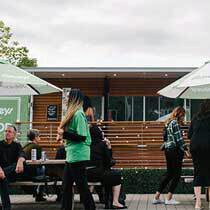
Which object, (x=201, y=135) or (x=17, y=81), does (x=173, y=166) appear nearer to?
(x=201, y=135)

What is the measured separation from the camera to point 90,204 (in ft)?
21.7

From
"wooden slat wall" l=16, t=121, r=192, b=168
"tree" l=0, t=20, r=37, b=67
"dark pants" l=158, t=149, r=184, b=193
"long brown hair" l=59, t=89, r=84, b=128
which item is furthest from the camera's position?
"tree" l=0, t=20, r=37, b=67

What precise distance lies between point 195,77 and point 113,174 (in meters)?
2.19

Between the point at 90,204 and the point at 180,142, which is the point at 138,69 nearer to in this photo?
the point at 180,142

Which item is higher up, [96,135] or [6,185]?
[96,135]

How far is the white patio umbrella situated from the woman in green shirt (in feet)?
8.07

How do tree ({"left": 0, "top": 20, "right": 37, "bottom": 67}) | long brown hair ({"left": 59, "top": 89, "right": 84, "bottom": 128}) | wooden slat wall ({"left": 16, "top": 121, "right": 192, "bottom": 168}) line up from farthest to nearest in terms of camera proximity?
tree ({"left": 0, "top": 20, "right": 37, "bottom": 67})
wooden slat wall ({"left": 16, "top": 121, "right": 192, "bottom": 168})
long brown hair ({"left": 59, "top": 89, "right": 84, "bottom": 128})

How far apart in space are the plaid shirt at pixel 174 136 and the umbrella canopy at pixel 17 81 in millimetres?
2420

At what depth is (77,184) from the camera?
6.68m

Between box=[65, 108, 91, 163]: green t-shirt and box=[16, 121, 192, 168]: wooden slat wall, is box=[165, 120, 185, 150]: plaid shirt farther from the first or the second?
box=[16, 121, 192, 168]: wooden slat wall

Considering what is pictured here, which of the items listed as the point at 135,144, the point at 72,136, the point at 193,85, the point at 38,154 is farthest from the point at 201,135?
the point at 135,144

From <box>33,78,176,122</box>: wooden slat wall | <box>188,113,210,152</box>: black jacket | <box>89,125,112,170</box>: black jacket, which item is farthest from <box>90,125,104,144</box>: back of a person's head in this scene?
<box>33,78,176,122</box>: wooden slat wall

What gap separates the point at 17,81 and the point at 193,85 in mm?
2896

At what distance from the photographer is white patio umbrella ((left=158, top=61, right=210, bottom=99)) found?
8.48 metres
